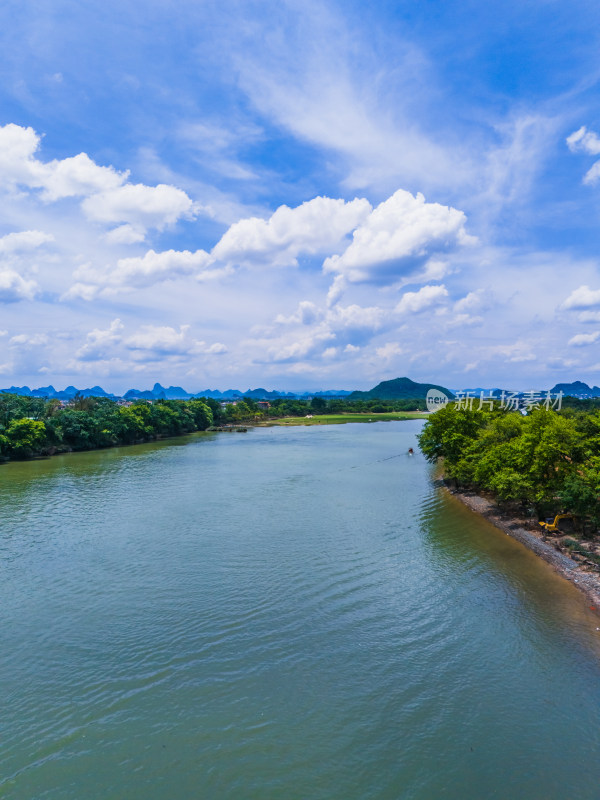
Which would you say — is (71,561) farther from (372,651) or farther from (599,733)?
(599,733)

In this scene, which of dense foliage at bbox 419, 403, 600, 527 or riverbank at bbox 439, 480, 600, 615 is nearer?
riverbank at bbox 439, 480, 600, 615

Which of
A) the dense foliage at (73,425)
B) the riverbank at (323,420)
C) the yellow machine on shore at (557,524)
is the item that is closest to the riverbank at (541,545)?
the yellow machine on shore at (557,524)

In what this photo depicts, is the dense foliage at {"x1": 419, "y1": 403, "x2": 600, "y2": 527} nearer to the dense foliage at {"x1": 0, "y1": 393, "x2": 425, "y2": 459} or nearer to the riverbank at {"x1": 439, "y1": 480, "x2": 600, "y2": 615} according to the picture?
the riverbank at {"x1": 439, "y1": 480, "x2": 600, "y2": 615}

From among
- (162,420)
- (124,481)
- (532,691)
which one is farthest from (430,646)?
(162,420)

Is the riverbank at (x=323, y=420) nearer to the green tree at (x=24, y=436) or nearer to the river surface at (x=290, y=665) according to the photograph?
the green tree at (x=24, y=436)

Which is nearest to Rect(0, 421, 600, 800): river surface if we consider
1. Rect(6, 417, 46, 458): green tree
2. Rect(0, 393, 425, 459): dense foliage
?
Rect(6, 417, 46, 458): green tree

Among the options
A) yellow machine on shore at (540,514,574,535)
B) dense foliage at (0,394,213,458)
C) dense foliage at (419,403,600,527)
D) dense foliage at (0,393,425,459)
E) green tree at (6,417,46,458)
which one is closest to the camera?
dense foliage at (419,403,600,527)

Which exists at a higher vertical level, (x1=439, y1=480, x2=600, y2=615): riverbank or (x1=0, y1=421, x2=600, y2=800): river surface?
(x1=439, y1=480, x2=600, y2=615): riverbank
